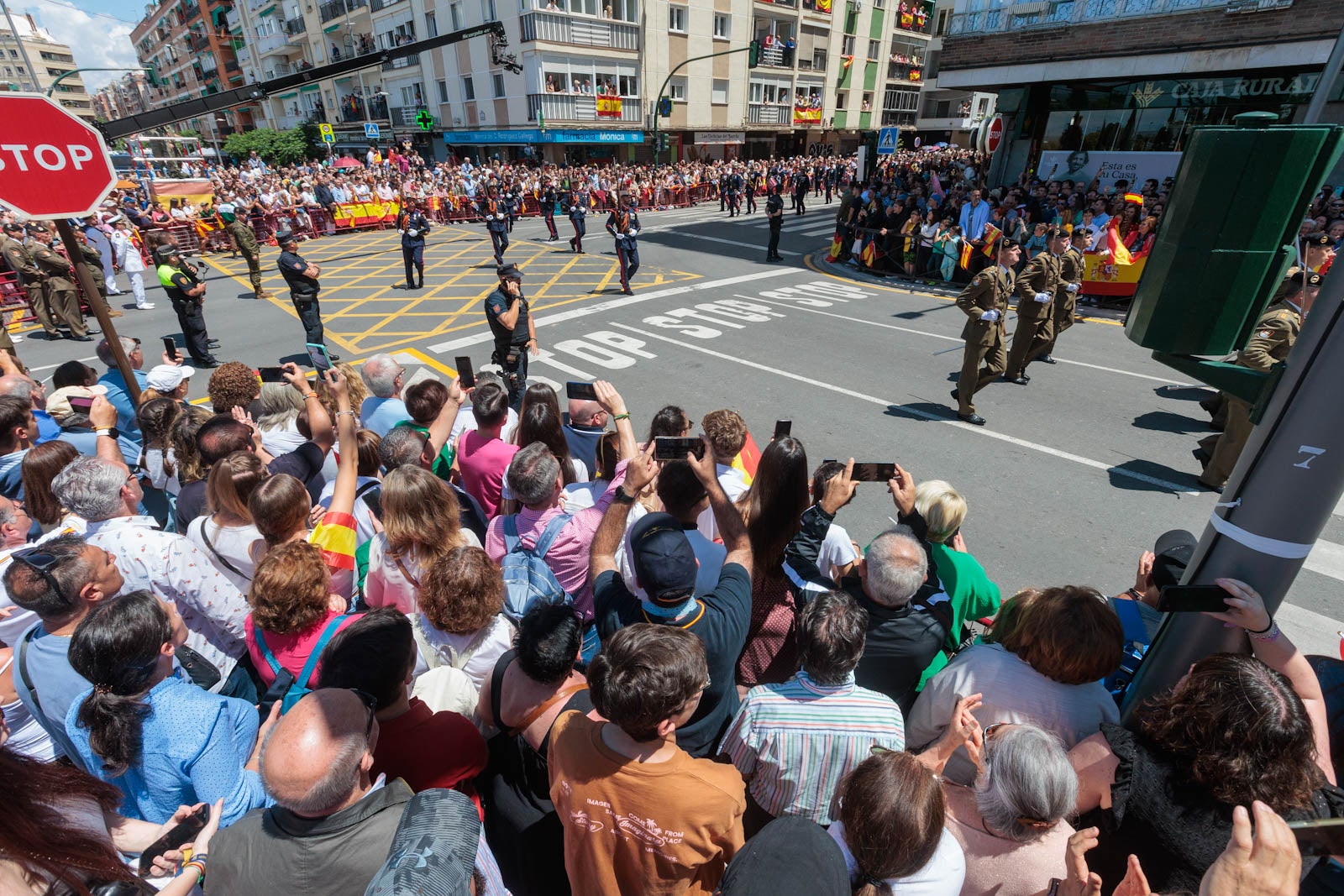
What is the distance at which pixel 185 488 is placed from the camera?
3.74 m

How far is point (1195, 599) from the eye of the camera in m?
1.86

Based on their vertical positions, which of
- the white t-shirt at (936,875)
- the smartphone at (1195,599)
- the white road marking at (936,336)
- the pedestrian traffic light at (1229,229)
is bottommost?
the white road marking at (936,336)

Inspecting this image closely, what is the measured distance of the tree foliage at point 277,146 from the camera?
46.8 metres

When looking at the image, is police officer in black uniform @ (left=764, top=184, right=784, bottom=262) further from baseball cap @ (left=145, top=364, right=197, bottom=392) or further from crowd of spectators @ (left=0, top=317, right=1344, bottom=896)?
crowd of spectators @ (left=0, top=317, right=1344, bottom=896)

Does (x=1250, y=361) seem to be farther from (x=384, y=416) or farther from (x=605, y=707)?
(x=384, y=416)

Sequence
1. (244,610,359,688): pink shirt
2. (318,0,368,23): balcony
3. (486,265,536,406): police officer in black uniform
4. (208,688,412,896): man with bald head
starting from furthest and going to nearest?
(318,0,368,23): balcony
(486,265,536,406): police officer in black uniform
(244,610,359,688): pink shirt
(208,688,412,896): man with bald head

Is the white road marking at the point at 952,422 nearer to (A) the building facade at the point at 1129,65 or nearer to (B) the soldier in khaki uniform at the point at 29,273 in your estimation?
(B) the soldier in khaki uniform at the point at 29,273

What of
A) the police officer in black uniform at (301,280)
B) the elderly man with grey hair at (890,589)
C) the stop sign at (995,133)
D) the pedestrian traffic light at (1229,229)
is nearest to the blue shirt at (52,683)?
the elderly man with grey hair at (890,589)

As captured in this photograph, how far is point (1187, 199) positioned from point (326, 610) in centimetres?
324

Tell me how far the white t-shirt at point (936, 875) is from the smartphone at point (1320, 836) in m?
0.73

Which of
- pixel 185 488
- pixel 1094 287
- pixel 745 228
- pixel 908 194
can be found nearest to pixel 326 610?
pixel 185 488

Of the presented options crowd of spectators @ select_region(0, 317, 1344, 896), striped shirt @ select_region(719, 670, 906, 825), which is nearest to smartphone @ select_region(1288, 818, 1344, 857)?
crowd of spectators @ select_region(0, 317, 1344, 896)

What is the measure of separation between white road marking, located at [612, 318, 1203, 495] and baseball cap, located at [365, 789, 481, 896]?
6744 mm

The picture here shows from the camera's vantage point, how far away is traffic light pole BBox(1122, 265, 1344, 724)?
166 centimetres
